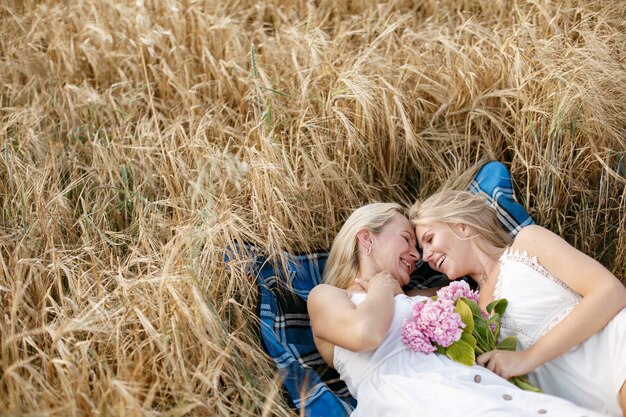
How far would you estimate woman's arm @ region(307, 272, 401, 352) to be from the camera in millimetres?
2883

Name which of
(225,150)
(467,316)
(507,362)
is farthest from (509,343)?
(225,150)

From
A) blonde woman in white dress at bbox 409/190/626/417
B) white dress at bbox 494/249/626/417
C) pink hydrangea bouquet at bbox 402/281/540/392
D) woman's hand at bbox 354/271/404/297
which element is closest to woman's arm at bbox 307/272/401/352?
woman's hand at bbox 354/271/404/297

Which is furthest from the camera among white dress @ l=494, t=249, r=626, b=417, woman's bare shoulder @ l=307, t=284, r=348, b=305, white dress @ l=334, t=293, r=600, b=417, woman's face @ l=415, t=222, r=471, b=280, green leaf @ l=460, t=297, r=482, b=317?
woman's face @ l=415, t=222, r=471, b=280

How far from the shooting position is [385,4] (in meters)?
4.99

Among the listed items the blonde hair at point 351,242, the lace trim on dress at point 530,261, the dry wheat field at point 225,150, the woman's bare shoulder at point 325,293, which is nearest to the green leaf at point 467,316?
the lace trim on dress at point 530,261

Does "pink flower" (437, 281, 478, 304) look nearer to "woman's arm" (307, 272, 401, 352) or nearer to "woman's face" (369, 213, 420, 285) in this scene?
"woman's arm" (307, 272, 401, 352)

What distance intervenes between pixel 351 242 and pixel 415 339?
2.36 ft

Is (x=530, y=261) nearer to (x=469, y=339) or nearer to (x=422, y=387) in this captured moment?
(x=469, y=339)

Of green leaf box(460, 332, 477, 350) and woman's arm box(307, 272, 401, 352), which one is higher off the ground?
green leaf box(460, 332, 477, 350)

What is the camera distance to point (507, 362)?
9.32 ft

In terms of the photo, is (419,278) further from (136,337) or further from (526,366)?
(136,337)

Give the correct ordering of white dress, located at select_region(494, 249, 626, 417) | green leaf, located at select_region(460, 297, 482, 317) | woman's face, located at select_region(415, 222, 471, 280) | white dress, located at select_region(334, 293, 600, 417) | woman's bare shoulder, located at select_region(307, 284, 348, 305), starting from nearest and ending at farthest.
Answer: white dress, located at select_region(334, 293, 600, 417)
white dress, located at select_region(494, 249, 626, 417)
green leaf, located at select_region(460, 297, 482, 317)
woman's bare shoulder, located at select_region(307, 284, 348, 305)
woman's face, located at select_region(415, 222, 471, 280)

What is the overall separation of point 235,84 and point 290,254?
142cm

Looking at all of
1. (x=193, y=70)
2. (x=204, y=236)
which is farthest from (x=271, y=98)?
(x=204, y=236)
